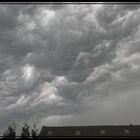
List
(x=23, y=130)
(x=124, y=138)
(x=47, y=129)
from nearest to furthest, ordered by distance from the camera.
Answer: (x=124, y=138), (x=23, y=130), (x=47, y=129)

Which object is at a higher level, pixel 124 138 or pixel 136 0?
pixel 136 0

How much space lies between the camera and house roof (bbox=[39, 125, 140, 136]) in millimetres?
36281

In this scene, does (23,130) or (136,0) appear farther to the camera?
(23,130)

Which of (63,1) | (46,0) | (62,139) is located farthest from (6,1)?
(62,139)

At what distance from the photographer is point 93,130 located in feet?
124

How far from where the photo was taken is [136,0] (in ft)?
5.84

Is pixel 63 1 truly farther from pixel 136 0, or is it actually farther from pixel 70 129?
pixel 70 129

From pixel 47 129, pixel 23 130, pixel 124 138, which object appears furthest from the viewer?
pixel 47 129

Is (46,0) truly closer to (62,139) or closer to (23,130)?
(62,139)

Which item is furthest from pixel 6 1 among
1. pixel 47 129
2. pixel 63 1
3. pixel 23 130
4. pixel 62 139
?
pixel 47 129

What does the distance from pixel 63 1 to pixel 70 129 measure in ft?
123

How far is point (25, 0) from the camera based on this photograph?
5.78ft

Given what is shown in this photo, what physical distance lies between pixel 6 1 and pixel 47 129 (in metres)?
36.5

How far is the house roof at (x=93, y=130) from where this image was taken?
1428 inches
